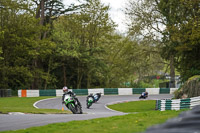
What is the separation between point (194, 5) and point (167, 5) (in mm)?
4976

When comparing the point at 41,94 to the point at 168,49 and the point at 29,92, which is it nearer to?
the point at 29,92

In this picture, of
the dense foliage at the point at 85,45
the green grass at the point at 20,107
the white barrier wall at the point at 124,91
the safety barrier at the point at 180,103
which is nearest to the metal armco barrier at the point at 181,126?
the green grass at the point at 20,107

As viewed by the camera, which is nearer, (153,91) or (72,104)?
(72,104)

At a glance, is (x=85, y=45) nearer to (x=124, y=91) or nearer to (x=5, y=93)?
(x=124, y=91)

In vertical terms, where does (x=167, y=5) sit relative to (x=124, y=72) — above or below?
above

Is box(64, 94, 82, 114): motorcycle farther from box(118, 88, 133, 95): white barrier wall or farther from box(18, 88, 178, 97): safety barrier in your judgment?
box(118, 88, 133, 95): white barrier wall

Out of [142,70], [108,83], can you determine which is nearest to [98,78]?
[108,83]

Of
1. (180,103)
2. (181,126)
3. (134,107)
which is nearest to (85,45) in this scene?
(134,107)

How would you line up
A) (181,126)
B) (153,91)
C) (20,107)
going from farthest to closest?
(153,91) → (20,107) → (181,126)

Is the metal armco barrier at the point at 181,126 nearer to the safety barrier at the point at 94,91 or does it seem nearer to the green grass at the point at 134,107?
the green grass at the point at 134,107

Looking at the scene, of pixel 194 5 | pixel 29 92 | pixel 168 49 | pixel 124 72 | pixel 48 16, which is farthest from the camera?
pixel 124 72

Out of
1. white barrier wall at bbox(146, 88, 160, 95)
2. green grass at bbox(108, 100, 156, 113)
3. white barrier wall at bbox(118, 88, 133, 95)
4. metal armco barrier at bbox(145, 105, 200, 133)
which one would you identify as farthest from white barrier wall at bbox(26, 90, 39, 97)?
metal armco barrier at bbox(145, 105, 200, 133)

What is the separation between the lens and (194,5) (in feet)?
107

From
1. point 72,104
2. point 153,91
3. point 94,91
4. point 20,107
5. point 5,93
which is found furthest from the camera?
point 153,91
